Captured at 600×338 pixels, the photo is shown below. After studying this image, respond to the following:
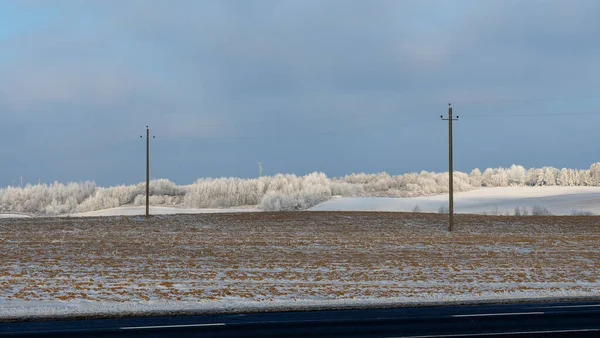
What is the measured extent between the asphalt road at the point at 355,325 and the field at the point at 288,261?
198 cm

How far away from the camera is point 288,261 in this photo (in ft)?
87.1

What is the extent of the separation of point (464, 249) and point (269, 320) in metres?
18.9

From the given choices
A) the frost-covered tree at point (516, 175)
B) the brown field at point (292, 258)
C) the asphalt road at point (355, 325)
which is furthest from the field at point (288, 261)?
the frost-covered tree at point (516, 175)

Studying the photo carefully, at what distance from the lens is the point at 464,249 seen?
31531mm

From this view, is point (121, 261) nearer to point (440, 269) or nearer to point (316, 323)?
point (440, 269)

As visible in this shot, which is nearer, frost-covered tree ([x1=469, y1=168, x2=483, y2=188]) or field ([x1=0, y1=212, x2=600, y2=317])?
field ([x1=0, y1=212, x2=600, y2=317])

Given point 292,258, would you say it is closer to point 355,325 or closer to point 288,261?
point 288,261

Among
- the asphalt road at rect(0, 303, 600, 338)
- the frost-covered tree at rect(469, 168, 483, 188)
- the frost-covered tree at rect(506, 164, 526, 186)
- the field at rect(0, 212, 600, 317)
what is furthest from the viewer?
the frost-covered tree at rect(506, 164, 526, 186)

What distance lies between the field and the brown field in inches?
2.1

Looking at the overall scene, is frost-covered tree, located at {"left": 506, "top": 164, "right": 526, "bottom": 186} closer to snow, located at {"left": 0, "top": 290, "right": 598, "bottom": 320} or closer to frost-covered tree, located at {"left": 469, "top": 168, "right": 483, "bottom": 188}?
frost-covered tree, located at {"left": 469, "top": 168, "right": 483, "bottom": 188}

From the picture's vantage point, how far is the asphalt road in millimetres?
12672

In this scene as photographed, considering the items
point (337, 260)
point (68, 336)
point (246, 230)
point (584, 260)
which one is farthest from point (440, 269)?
point (246, 230)

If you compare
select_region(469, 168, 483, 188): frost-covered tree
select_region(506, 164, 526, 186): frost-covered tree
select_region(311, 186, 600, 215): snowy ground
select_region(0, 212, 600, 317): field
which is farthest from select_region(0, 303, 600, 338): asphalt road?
select_region(506, 164, 526, 186): frost-covered tree

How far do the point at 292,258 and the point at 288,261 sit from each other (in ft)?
3.47
